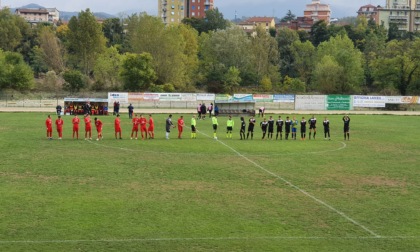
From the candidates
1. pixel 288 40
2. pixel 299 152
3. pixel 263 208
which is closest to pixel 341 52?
pixel 288 40

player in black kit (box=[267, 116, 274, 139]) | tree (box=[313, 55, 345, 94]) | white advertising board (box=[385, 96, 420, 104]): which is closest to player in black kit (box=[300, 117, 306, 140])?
player in black kit (box=[267, 116, 274, 139])

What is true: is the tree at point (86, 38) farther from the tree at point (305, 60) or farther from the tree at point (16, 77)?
the tree at point (305, 60)

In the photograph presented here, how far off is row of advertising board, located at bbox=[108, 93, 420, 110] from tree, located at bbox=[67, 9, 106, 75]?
101 ft

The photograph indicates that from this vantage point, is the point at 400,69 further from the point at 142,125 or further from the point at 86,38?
the point at 142,125

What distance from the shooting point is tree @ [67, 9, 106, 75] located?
95812 mm

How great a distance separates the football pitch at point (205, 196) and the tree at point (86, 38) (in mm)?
65367

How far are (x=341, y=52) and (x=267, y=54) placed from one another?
50.9ft

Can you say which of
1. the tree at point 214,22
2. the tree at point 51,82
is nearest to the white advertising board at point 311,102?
the tree at point 51,82

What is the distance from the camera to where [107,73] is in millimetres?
89000

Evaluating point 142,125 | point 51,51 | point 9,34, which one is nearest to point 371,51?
point 51,51

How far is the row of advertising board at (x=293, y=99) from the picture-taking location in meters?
69.3

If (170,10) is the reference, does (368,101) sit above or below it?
below

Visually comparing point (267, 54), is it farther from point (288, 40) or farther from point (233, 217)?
point (233, 217)

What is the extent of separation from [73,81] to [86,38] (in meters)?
15.3
